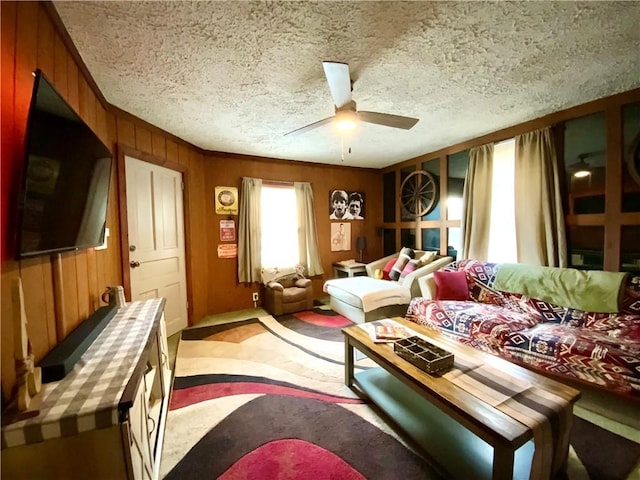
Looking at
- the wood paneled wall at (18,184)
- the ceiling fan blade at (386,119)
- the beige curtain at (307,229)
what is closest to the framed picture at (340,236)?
the beige curtain at (307,229)

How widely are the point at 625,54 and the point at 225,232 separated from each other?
4323mm

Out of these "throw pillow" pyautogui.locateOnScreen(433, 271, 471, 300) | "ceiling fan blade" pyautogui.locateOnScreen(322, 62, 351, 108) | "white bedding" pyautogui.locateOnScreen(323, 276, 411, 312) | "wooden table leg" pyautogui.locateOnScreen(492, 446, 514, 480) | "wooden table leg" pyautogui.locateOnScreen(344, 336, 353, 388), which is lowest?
"wooden table leg" pyautogui.locateOnScreen(344, 336, 353, 388)

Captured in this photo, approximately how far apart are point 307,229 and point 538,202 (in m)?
3.10

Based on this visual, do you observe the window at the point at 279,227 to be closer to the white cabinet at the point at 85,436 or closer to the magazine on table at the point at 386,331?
the magazine on table at the point at 386,331

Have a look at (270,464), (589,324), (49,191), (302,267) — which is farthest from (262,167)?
(589,324)

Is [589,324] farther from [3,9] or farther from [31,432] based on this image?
[3,9]

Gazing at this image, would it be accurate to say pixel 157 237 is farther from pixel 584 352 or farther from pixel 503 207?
pixel 503 207

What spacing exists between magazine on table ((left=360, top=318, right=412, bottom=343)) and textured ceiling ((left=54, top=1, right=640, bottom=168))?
196cm

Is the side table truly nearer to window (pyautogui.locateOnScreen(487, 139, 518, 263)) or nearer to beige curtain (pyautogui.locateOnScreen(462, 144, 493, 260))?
beige curtain (pyautogui.locateOnScreen(462, 144, 493, 260))

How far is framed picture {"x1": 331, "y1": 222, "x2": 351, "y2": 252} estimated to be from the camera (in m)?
4.97

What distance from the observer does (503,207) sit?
10.9 ft

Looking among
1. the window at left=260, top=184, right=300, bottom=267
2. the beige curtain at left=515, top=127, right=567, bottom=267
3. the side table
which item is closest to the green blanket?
the beige curtain at left=515, top=127, right=567, bottom=267

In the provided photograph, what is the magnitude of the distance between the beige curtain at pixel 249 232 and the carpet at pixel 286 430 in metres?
1.53

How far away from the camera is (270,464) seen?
1.47 metres
